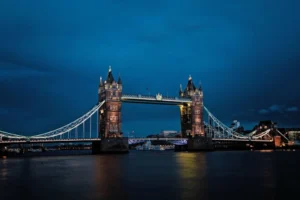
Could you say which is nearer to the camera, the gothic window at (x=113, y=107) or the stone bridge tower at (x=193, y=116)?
the gothic window at (x=113, y=107)

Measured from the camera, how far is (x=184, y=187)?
17484mm

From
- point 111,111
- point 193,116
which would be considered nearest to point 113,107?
point 111,111

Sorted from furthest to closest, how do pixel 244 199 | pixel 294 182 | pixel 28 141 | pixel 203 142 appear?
pixel 203 142 → pixel 28 141 → pixel 294 182 → pixel 244 199

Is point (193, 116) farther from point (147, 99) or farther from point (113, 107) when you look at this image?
point (113, 107)

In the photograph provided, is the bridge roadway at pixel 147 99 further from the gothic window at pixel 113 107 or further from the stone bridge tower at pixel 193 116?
the stone bridge tower at pixel 193 116

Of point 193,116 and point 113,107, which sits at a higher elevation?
point 113,107

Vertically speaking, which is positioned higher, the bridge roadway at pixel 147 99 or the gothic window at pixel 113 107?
the bridge roadway at pixel 147 99

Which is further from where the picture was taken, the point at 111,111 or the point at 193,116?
the point at 193,116

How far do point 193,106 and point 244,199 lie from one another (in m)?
60.6

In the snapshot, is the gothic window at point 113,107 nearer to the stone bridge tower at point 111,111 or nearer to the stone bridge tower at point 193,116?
the stone bridge tower at point 111,111

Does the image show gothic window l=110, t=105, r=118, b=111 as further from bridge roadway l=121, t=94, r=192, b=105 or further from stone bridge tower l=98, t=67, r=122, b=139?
bridge roadway l=121, t=94, r=192, b=105

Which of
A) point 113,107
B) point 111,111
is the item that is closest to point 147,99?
point 113,107

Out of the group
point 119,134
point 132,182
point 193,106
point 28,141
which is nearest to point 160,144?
point 193,106

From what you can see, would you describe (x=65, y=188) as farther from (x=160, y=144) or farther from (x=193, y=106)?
(x=160, y=144)
